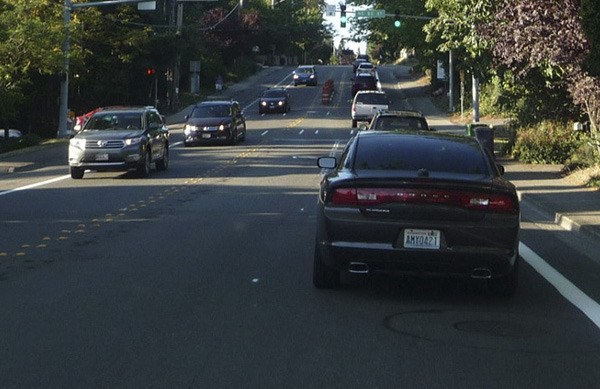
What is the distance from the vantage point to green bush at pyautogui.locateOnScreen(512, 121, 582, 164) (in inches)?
1184

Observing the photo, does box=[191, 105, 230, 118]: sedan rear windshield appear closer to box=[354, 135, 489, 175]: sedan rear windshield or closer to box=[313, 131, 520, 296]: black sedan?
box=[354, 135, 489, 175]: sedan rear windshield

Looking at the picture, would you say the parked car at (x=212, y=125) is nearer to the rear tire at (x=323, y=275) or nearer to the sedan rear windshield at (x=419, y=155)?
the sedan rear windshield at (x=419, y=155)

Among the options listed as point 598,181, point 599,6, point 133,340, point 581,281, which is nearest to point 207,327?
point 133,340

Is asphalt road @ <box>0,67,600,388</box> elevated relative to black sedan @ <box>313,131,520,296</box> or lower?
lower

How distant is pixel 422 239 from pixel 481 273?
2.21ft

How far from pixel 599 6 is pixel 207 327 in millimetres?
12173

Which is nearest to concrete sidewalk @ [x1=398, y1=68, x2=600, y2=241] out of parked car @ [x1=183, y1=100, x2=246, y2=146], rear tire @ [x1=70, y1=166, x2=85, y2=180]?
rear tire @ [x1=70, y1=166, x2=85, y2=180]

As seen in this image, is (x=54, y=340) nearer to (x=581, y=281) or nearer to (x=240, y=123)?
(x=581, y=281)

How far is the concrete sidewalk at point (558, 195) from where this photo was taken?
17.3m

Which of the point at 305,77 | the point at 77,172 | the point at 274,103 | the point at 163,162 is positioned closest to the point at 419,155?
the point at 77,172

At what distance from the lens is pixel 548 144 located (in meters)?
30.3

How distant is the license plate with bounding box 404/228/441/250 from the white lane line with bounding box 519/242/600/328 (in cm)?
153

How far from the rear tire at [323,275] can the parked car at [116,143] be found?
1536 cm

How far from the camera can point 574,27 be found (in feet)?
75.7
